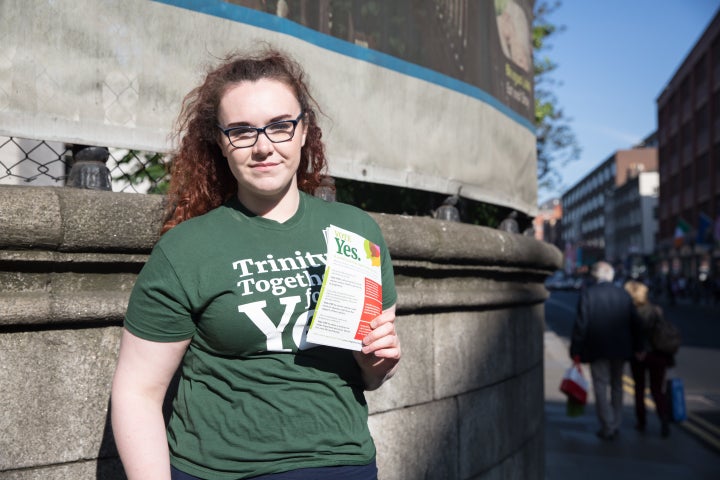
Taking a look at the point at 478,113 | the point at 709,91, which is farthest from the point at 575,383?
the point at 709,91

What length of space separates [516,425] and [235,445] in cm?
293

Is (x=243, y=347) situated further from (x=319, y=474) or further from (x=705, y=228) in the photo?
(x=705, y=228)

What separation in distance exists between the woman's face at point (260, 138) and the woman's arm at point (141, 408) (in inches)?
18.4

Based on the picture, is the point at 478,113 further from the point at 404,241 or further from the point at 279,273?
the point at 279,273

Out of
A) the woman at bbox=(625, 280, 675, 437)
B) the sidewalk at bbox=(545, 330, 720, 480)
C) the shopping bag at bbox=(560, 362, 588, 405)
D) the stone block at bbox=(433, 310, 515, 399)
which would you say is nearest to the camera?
the stone block at bbox=(433, 310, 515, 399)

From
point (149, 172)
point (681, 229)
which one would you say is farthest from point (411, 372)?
point (681, 229)

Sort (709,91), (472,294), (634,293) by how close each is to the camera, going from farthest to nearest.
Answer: (709,91), (634,293), (472,294)

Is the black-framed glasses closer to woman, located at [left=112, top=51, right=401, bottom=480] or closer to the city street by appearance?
woman, located at [left=112, top=51, right=401, bottom=480]

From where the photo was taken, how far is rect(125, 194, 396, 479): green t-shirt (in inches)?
74.0

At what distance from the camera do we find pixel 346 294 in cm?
193

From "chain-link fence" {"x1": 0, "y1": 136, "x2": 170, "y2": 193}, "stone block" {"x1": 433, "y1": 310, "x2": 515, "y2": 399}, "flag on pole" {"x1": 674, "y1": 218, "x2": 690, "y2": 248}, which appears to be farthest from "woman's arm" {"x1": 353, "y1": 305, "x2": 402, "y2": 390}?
"flag on pole" {"x1": 674, "y1": 218, "x2": 690, "y2": 248}

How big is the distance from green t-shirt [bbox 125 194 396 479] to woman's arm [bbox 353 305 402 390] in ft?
0.34

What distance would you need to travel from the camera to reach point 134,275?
8.48ft

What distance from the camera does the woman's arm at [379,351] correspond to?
1972 millimetres
